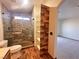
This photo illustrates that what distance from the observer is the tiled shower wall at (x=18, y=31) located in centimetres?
358

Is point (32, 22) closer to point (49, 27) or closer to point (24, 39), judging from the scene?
point (24, 39)

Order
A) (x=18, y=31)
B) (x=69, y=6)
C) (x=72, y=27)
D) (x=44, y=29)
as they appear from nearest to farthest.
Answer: (x=44, y=29) < (x=69, y=6) < (x=18, y=31) < (x=72, y=27)

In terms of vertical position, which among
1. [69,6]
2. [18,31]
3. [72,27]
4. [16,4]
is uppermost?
[69,6]

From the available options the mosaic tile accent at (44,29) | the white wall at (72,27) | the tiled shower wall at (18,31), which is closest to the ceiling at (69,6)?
the mosaic tile accent at (44,29)

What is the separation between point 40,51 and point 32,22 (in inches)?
75.8

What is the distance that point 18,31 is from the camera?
3.97 metres

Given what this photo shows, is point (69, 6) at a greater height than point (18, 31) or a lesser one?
greater

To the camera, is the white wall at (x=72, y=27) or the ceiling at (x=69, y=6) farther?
the white wall at (x=72, y=27)

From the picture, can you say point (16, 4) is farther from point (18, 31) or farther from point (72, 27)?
point (72, 27)

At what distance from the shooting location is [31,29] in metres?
4.37

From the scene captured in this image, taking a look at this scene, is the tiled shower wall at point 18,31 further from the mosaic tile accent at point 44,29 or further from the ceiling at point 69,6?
the ceiling at point 69,6

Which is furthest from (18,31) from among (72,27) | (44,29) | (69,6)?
(72,27)

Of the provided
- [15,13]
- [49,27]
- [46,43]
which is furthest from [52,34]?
[15,13]

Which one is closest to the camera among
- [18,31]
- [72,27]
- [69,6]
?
[69,6]
